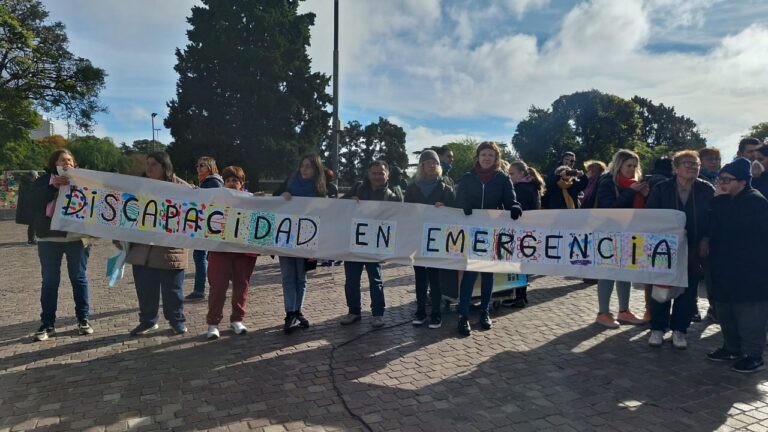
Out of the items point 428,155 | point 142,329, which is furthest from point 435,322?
point 142,329

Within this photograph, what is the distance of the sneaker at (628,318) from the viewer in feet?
19.8

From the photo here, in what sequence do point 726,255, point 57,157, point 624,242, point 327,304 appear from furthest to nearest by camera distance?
point 327,304, point 57,157, point 624,242, point 726,255

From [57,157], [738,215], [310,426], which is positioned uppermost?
[57,157]

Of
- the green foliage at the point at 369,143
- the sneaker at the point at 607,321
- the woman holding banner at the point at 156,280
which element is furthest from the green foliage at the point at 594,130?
the woman holding banner at the point at 156,280

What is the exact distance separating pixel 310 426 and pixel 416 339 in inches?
85.8

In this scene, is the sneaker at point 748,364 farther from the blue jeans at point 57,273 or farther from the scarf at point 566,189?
the blue jeans at point 57,273

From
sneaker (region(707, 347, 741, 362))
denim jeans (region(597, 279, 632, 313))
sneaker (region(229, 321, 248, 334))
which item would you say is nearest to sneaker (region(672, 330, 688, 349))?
sneaker (region(707, 347, 741, 362))

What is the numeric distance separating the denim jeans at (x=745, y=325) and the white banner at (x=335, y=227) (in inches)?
49.2

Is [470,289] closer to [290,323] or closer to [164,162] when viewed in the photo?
[290,323]

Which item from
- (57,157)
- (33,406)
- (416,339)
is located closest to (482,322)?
(416,339)

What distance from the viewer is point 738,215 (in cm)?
445

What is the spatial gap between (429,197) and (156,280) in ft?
11.1

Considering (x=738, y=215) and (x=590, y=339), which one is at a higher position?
(x=738, y=215)

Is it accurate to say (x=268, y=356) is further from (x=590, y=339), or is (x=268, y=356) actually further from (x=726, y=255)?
(x=726, y=255)
